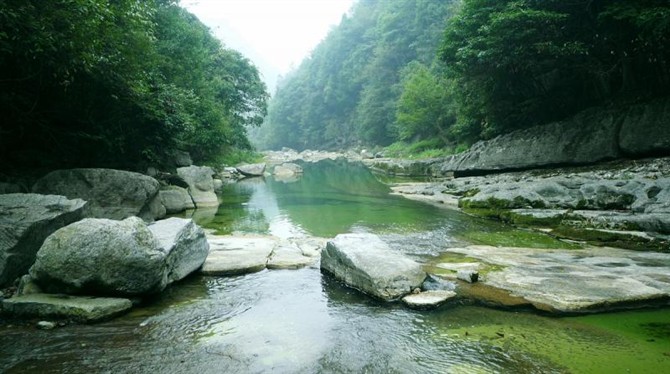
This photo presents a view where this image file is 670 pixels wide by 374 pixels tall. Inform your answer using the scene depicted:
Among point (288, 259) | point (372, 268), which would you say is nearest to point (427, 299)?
point (372, 268)

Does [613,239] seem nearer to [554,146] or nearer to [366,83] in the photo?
[554,146]

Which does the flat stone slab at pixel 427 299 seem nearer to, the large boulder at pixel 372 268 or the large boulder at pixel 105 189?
the large boulder at pixel 372 268

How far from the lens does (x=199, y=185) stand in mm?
17484

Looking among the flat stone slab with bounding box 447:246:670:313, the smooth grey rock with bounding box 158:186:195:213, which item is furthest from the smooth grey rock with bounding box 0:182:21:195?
the flat stone slab with bounding box 447:246:670:313

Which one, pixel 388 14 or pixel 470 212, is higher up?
→ pixel 388 14

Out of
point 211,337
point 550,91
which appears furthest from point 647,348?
point 550,91

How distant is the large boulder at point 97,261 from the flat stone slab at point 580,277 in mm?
5297

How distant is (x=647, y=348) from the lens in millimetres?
4246

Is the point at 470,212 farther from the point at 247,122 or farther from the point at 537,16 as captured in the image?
the point at 247,122

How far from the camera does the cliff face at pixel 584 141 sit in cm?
1454

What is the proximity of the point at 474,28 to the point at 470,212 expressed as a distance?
1132 centimetres

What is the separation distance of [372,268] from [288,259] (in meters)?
2.33

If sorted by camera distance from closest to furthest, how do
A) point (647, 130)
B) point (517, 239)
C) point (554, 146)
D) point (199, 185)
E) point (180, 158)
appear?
point (517, 239)
point (647, 130)
point (199, 185)
point (554, 146)
point (180, 158)

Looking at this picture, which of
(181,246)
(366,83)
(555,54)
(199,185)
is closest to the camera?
(181,246)
